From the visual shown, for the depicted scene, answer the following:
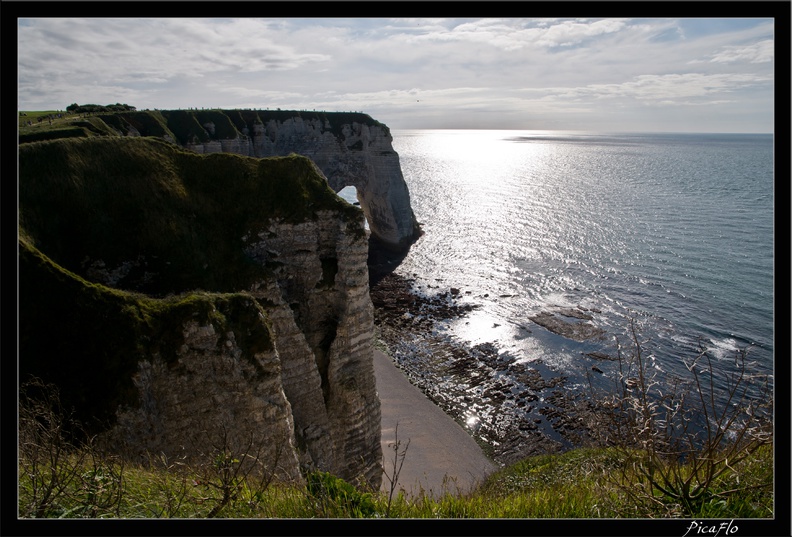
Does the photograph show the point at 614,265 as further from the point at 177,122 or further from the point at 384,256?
the point at 177,122

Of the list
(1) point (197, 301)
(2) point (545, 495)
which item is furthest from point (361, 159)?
(2) point (545, 495)

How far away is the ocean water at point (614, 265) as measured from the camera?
3909 cm

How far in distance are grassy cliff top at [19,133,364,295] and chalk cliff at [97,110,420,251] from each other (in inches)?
1841

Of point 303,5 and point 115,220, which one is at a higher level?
point 303,5

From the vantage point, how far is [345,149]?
227ft

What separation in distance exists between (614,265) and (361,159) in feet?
124

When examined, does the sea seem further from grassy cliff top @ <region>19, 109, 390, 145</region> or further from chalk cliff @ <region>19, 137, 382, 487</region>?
grassy cliff top @ <region>19, 109, 390, 145</region>

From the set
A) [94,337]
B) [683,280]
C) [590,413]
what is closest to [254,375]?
[94,337]

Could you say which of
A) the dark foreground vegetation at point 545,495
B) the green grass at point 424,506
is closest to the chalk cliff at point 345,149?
the dark foreground vegetation at point 545,495

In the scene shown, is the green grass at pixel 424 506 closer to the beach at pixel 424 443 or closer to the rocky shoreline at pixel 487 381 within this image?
the beach at pixel 424 443

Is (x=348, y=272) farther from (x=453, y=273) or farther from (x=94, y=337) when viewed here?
(x=453, y=273)

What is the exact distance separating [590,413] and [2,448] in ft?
104

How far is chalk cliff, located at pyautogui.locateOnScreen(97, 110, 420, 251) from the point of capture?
213 feet

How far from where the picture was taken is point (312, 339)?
725 inches
